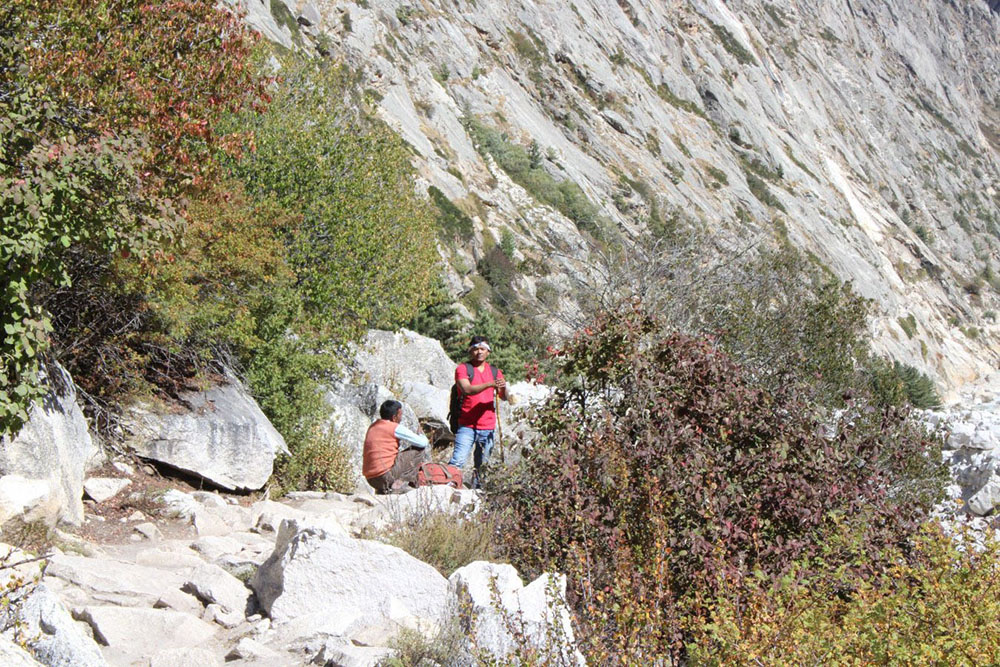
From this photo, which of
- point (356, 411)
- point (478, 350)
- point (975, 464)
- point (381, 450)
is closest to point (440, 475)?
point (381, 450)

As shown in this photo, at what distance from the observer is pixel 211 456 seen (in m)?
8.75

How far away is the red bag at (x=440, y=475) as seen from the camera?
328 inches

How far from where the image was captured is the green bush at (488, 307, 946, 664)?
15.9ft

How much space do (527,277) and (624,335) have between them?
83.3ft

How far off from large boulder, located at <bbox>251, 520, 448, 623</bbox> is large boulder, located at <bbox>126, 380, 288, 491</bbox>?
3.81 m

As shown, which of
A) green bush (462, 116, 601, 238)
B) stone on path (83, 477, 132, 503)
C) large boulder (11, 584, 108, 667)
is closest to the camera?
large boulder (11, 584, 108, 667)

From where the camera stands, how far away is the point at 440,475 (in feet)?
27.7

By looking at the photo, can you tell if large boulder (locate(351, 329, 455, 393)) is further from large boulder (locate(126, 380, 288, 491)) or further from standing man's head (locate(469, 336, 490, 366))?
standing man's head (locate(469, 336, 490, 366))

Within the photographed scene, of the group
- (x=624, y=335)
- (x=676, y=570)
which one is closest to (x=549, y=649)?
(x=676, y=570)

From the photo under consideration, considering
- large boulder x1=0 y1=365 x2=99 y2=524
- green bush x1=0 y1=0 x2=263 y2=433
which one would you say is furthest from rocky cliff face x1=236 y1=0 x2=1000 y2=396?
large boulder x1=0 y1=365 x2=99 y2=524

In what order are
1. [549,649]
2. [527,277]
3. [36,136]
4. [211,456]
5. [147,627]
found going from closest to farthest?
[549,649] < [147,627] < [36,136] < [211,456] < [527,277]

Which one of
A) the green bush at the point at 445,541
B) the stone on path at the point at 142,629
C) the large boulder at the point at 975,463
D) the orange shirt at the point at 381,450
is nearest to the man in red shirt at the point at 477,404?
the orange shirt at the point at 381,450

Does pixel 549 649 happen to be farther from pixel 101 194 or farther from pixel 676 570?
pixel 101 194

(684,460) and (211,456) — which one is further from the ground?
(684,460)
